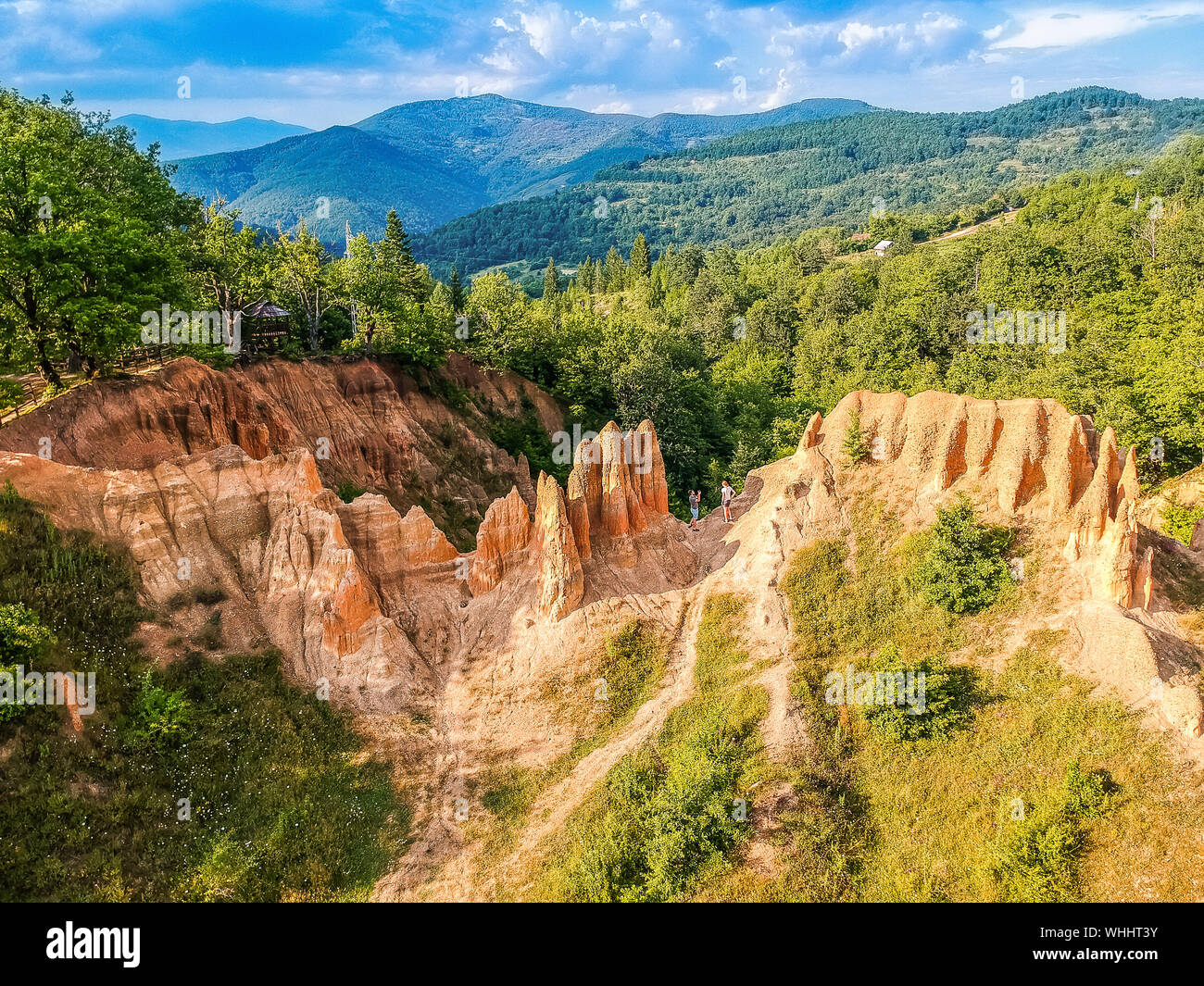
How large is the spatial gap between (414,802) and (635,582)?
1336 cm

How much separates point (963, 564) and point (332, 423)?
35.6 meters

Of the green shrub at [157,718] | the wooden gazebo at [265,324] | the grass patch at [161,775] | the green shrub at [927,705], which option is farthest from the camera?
the wooden gazebo at [265,324]

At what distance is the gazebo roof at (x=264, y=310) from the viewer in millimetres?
47344

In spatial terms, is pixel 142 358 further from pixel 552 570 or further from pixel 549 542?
pixel 552 570

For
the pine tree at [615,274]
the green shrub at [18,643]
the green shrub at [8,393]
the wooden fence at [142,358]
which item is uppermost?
the pine tree at [615,274]

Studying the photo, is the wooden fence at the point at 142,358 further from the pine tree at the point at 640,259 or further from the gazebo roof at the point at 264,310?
the pine tree at the point at 640,259

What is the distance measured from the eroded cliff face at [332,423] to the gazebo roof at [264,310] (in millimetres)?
4909

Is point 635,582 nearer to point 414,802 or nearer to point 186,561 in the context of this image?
point 414,802

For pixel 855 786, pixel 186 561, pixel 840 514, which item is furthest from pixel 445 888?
pixel 840 514

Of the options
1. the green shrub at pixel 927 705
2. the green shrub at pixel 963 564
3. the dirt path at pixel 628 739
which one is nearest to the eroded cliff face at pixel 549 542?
the dirt path at pixel 628 739

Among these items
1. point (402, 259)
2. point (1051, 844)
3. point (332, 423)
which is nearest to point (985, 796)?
point (1051, 844)

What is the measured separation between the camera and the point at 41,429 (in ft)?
99.1

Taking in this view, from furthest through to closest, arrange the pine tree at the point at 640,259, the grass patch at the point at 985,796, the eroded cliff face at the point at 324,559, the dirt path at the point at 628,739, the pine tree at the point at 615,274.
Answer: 1. the pine tree at the point at 640,259
2. the pine tree at the point at 615,274
3. the eroded cliff face at the point at 324,559
4. the dirt path at the point at 628,739
5. the grass patch at the point at 985,796

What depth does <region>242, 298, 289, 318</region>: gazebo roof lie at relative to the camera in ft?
155
